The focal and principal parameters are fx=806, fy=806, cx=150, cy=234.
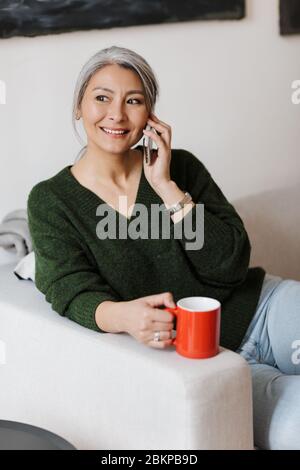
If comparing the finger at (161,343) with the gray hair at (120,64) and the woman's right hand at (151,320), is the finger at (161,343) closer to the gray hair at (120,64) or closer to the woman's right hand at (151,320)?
the woman's right hand at (151,320)

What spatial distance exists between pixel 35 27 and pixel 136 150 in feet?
1.47

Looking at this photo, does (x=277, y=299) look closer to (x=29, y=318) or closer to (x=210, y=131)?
(x=29, y=318)

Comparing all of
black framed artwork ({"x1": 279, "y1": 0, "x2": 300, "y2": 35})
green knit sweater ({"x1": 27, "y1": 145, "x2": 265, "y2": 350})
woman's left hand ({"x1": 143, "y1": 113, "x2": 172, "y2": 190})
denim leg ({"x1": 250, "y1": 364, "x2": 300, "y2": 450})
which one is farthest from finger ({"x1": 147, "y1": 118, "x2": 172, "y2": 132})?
black framed artwork ({"x1": 279, "y1": 0, "x2": 300, "y2": 35})

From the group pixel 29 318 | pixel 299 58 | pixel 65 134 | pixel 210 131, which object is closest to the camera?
pixel 29 318

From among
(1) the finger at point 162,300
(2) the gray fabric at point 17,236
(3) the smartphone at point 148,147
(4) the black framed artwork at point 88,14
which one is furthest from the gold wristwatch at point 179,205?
(4) the black framed artwork at point 88,14

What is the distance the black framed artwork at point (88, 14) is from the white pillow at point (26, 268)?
56 centimetres

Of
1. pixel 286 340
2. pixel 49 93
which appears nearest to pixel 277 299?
pixel 286 340

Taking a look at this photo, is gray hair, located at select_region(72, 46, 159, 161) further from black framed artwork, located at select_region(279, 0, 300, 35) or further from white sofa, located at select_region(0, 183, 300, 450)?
black framed artwork, located at select_region(279, 0, 300, 35)

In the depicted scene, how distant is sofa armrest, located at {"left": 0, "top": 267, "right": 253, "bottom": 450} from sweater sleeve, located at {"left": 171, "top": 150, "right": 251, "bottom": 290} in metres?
0.32

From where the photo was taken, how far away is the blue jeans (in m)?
1.56

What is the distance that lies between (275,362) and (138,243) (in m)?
0.41

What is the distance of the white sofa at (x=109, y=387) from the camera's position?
54.0 inches

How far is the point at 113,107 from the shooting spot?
5.48 feet
